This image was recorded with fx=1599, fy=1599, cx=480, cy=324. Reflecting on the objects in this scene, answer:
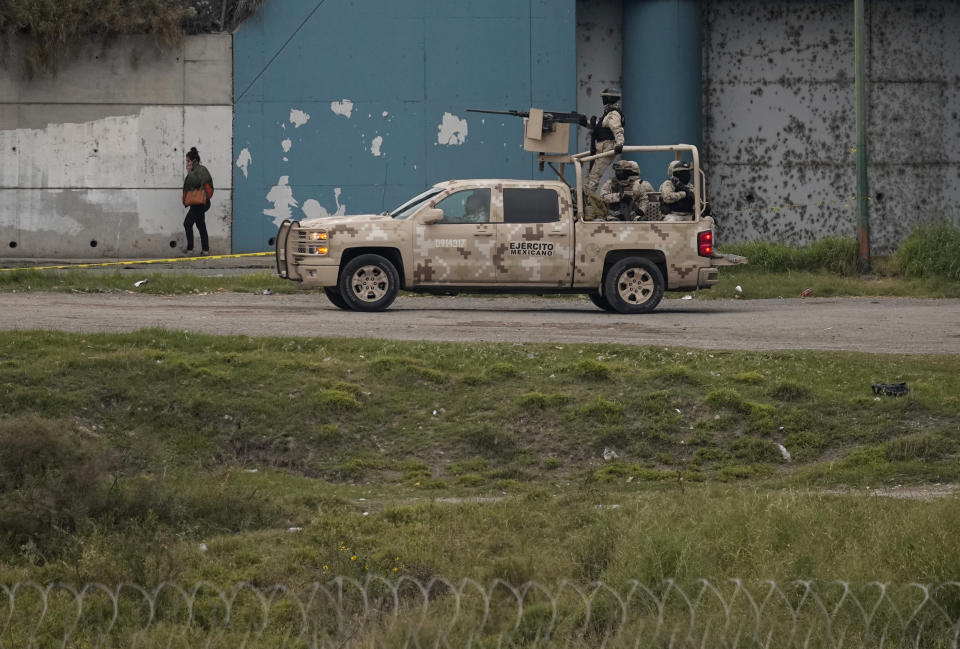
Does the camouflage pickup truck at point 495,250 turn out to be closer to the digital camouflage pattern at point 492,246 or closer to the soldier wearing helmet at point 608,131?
the digital camouflage pattern at point 492,246

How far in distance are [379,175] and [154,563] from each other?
18697 mm

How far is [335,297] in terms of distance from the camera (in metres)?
18.8

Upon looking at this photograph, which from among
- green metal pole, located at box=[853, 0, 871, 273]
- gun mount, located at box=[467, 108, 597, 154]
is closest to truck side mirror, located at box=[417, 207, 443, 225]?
gun mount, located at box=[467, 108, 597, 154]

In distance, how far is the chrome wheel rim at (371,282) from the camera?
18.3 m

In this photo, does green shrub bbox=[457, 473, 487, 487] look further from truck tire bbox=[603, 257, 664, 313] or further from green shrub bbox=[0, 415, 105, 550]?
truck tire bbox=[603, 257, 664, 313]

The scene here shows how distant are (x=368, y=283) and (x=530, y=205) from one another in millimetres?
2082

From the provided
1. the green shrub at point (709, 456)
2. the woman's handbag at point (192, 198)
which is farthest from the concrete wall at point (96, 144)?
the green shrub at point (709, 456)

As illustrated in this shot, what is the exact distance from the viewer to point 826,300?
21.7 m

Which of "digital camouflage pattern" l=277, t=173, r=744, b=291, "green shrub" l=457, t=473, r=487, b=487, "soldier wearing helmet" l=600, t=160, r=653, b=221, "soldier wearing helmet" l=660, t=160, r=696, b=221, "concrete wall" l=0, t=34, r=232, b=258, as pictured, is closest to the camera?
"green shrub" l=457, t=473, r=487, b=487

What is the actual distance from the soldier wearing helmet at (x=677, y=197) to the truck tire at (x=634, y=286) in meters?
0.70

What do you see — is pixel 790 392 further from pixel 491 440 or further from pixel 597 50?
pixel 597 50

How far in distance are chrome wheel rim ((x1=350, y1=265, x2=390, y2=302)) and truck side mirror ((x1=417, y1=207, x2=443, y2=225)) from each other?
747 mm

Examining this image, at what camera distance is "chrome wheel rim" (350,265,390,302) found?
1830 centimetres

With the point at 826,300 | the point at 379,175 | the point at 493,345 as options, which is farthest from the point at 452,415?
the point at 379,175
